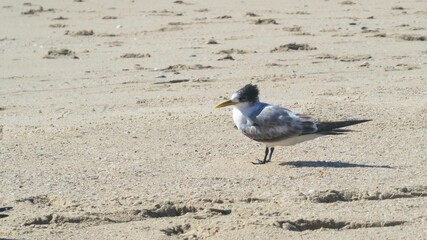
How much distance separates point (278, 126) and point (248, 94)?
34cm

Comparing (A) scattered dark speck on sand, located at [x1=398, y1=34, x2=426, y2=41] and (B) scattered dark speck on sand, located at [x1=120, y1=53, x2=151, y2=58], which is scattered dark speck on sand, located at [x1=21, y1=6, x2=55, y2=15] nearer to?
(B) scattered dark speck on sand, located at [x1=120, y1=53, x2=151, y2=58]

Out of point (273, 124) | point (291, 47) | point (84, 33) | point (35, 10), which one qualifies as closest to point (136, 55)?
point (291, 47)

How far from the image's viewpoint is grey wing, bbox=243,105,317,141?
691cm

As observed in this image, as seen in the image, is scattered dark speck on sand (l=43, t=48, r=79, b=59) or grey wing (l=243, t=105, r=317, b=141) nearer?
grey wing (l=243, t=105, r=317, b=141)

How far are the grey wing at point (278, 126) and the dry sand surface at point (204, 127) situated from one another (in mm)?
231

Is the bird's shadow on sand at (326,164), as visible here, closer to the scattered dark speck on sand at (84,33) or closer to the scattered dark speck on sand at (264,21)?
the scattered dark speck on sand at (84,33)

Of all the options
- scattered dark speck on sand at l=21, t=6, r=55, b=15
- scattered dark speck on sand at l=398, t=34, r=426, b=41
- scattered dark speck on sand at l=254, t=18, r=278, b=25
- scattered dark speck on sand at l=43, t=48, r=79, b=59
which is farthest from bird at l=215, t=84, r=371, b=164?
scattered dark speck on sand at l=21, t=6, r=55, b=15

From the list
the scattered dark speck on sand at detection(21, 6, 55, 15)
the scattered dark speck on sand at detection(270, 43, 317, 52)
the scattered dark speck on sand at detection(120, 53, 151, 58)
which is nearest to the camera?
the scattered dark speck on sand at detection(120, 53, 151, 58)

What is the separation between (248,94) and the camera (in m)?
7.06

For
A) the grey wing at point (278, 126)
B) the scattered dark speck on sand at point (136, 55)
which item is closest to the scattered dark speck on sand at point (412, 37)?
the scattered dark speck on sand at point (136, 55)

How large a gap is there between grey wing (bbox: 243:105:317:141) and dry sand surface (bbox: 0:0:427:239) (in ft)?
0.76

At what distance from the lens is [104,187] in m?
6.39

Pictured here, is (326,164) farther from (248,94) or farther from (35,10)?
(35,10)

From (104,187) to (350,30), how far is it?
8728 millimetres
